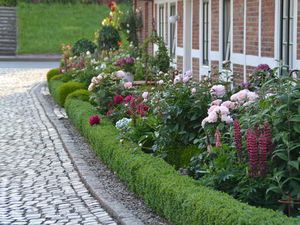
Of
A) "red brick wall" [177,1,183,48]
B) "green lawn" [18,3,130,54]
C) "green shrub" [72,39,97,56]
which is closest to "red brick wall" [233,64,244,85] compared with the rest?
"red brick wall" [177,1,183,48]

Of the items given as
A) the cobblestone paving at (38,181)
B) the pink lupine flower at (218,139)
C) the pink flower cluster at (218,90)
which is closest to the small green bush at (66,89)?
the cobblestone paving at (38,181)

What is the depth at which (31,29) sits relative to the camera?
43031 mm

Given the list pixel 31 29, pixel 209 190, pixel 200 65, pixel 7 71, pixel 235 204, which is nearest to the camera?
pixel 235 204

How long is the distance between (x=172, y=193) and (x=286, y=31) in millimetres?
5770

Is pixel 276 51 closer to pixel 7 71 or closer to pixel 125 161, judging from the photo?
pixel 125 161

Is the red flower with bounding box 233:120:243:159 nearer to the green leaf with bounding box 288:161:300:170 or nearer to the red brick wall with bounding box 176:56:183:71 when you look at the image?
the green leaf with bounding box 288:161:300:170

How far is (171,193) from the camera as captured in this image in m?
6.64

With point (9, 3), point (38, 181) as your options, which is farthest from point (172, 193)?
point (9, 3)

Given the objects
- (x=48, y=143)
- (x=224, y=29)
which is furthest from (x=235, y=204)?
(x=224, y=29)

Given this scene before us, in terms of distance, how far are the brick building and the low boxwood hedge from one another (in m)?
2.58

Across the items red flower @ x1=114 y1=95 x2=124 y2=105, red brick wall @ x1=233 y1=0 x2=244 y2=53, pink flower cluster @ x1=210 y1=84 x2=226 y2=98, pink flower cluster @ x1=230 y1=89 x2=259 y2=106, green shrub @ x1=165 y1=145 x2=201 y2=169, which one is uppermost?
red brick wall @ x1=233 y1=0 x2=244 y2=53

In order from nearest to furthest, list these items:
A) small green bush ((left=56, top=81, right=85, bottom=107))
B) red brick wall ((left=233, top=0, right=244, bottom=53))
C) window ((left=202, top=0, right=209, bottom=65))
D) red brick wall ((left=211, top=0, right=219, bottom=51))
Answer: red brick wall ((left=233, top=0, right=244, bottom=53)), red brick wall ((left=211, top=0, right=219, bottom=51)), window ((left=202, top=0, right=209, bottom=65)), small green bush ((left=56, top=81, right=85, bottom=107))

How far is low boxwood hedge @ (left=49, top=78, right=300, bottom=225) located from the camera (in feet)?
17.9

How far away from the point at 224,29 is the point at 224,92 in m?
6.96
